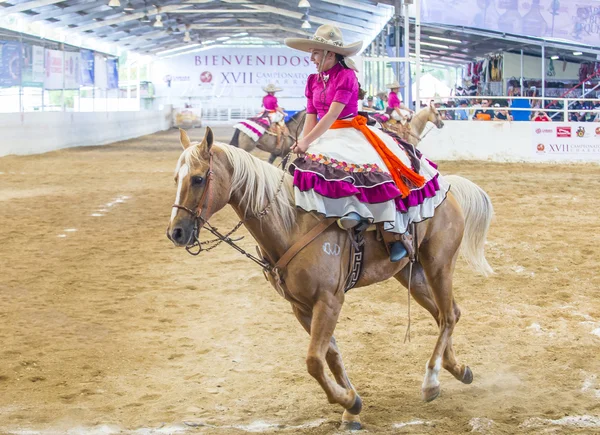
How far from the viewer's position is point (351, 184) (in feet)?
13.2

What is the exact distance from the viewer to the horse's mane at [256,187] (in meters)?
3.90

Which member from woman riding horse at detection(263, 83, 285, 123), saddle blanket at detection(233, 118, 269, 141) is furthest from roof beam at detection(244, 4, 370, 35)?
saddle blanket at detection(233, 118, 269, 141)

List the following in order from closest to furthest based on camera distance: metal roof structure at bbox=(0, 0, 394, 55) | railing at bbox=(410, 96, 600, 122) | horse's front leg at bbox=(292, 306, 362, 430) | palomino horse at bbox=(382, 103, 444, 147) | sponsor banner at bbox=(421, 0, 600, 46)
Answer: horse's front leg at bbox=(292, 306, 362, 430), palomino horse at bbox=(382, 103, 444, 147), railing at bbox=(410, 96, 600, 122), sponsor banner at bbox=(421, 0, 600, 46), metal roof structure at bbox=(0, 0, 394, 55)

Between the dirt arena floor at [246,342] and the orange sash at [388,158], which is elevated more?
the orange sash at [388,158]

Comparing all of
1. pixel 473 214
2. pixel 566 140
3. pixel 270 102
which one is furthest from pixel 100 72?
pixel 473 214

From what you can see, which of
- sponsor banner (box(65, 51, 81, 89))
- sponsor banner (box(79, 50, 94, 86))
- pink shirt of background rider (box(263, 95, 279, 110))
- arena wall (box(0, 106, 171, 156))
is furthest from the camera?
sponsor banner (box(79, 50, 94, 86))

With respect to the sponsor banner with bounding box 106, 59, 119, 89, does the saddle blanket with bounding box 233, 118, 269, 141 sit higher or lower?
lower

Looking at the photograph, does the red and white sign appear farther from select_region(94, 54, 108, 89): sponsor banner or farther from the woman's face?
select_region(94, 54, 108, 89): sponsor banner

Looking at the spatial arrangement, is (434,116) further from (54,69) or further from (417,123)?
(54,69)

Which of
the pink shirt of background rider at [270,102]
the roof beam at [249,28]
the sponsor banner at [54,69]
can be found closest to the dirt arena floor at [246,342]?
the pink shirt of background rider at [270,102]

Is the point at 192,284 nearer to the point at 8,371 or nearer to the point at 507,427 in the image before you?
the point at 8,371

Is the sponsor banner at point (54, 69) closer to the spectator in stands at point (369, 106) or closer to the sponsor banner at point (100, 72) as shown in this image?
the sponsor banner at point (100, 72)

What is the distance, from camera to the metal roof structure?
2823cm

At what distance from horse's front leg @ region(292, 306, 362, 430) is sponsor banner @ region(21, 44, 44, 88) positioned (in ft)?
69.2
